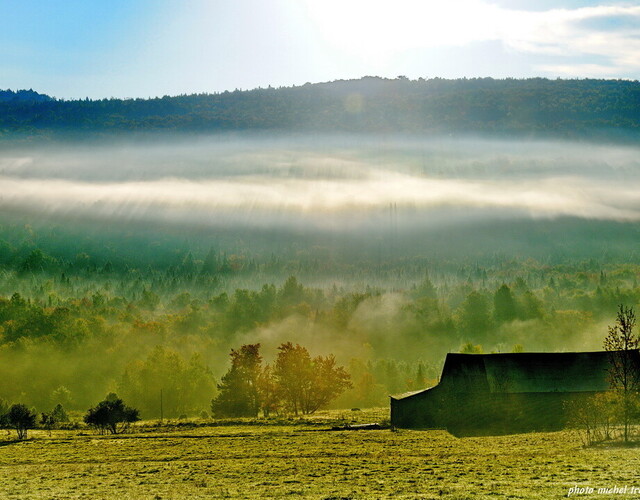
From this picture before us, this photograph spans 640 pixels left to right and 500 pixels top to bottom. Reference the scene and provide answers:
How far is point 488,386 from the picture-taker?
77438mm

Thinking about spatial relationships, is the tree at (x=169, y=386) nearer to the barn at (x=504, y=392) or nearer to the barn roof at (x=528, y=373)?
the barn at (x=504, y=392)

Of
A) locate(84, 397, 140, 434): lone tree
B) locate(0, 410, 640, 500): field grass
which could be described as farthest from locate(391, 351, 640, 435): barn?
locate(84, 397, 140, 434): lone tree

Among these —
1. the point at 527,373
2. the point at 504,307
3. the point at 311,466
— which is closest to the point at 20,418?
the point at 311,466

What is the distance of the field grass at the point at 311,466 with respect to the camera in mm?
41594

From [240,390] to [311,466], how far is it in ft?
176

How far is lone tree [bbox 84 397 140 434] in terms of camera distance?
8331 centimetres

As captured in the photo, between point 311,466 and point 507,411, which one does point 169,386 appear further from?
point 311,466

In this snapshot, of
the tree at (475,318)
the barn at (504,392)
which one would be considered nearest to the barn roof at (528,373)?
the barn at (504,392)

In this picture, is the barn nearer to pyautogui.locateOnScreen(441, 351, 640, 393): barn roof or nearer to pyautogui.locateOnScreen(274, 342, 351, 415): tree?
pyautogui.locateOnScreen(441, 351, 640, 393): barn roof

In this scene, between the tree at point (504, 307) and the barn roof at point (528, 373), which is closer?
the barn roof at point (528, 373)

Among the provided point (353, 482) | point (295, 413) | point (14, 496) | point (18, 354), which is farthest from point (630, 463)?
point (18, 354)

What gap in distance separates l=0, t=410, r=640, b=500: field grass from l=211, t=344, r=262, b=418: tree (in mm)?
27283

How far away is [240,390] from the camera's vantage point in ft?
342

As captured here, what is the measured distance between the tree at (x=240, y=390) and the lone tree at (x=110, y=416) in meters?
18.7
